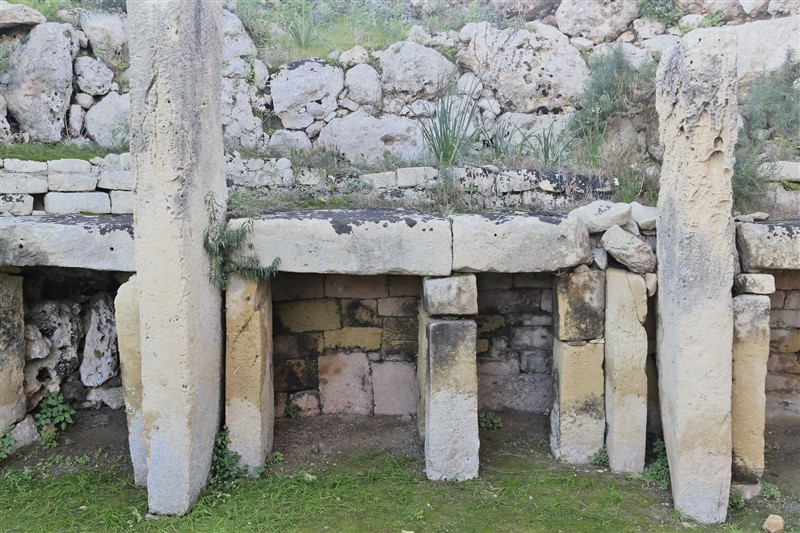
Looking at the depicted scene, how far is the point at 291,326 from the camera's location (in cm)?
547

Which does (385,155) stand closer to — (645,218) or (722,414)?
(645,218)

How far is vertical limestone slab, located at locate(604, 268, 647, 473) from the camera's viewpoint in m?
4.52

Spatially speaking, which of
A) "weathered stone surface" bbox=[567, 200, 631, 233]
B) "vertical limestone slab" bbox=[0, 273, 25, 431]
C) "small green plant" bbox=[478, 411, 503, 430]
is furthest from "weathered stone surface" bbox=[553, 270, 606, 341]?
"vertical limestone slab" bbox=[0, 273, 25, 431]

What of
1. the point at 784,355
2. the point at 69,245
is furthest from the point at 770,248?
the point at 69,245

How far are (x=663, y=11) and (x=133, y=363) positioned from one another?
801cm

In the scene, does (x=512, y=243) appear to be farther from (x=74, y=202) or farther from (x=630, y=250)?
(x=74, y=202)

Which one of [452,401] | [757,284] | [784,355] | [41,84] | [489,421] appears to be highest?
[41,84]

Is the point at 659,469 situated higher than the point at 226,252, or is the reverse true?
the point at 226,252

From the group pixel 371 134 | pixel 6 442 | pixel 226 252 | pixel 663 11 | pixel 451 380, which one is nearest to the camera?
pixel 226 252

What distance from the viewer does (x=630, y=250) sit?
4504 mm

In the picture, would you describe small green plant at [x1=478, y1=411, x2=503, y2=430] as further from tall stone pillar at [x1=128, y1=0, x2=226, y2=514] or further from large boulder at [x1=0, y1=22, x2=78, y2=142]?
large boulder at [x1=0, y1=22, x2=78, y2=142]

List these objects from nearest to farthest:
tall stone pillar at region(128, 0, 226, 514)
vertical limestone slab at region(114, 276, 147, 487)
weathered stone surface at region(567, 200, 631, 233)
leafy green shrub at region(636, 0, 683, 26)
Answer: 1. tall stone pillar at region(128, 0, 226, 514)
2. vertical limestone slab at region(114, 276, 147, 487)
3. weathered stone surface at region(567, 200, 631, 233)
4. leafy green shrub at region(636, 0, 683, 26)

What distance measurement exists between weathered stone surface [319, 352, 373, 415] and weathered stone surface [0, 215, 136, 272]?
188 centimetres

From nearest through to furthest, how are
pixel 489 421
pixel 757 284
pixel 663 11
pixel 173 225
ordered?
pixel 173 225, pixel 757 284, pixel 489 421, pixel 663 11
